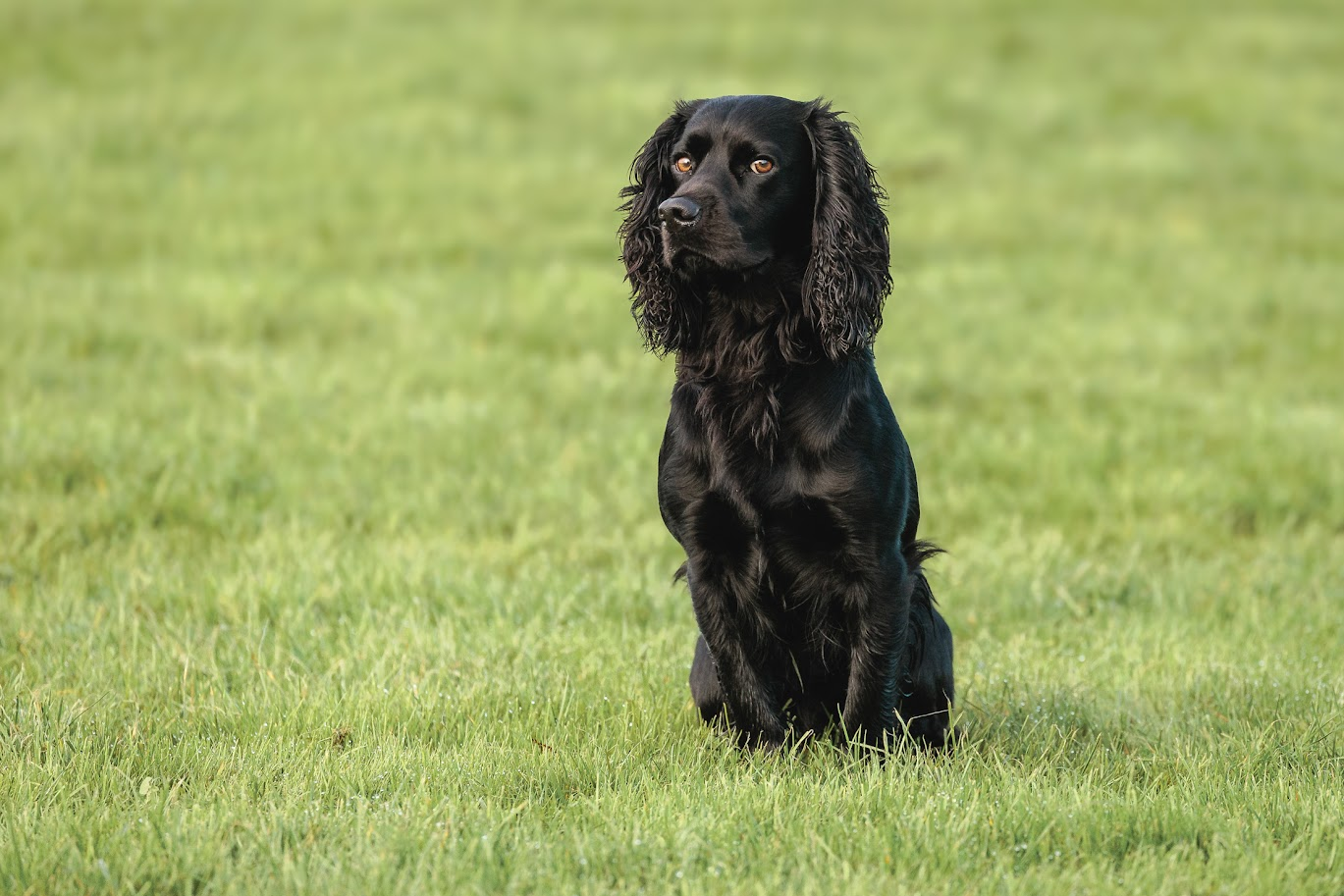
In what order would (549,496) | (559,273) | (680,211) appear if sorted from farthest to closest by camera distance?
(559,273) → (549,496) → (680,211)

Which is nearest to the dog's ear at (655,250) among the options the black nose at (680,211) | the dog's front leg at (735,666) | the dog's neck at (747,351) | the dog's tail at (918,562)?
the dog's neck at (747,351)

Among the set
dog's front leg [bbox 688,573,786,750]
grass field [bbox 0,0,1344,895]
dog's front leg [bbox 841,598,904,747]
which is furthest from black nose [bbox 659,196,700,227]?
grass field [bbox 0,0,1344,895]

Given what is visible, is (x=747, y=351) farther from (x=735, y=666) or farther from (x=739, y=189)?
(x=735, y=666)

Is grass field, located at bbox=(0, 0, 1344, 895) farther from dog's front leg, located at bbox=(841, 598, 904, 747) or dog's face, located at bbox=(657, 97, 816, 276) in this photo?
dog's face, located at bbox=(657, 97, 816, 276)

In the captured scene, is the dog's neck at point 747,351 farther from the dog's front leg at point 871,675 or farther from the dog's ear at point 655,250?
the dog's front leg at point 871,675

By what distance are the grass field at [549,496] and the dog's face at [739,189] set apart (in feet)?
4.74

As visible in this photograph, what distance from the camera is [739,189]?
414 centimetres

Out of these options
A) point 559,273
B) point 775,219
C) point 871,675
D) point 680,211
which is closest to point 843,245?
point 775,219

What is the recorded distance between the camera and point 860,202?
4.29 m

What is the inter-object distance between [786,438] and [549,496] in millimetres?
3376

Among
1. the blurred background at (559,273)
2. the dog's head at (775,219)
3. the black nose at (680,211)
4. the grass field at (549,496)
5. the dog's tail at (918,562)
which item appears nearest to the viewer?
the grass field at (549,496)

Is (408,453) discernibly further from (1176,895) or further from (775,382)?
(1176,895)

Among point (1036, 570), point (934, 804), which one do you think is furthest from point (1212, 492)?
point (934, 804)

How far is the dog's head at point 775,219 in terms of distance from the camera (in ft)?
13.3
